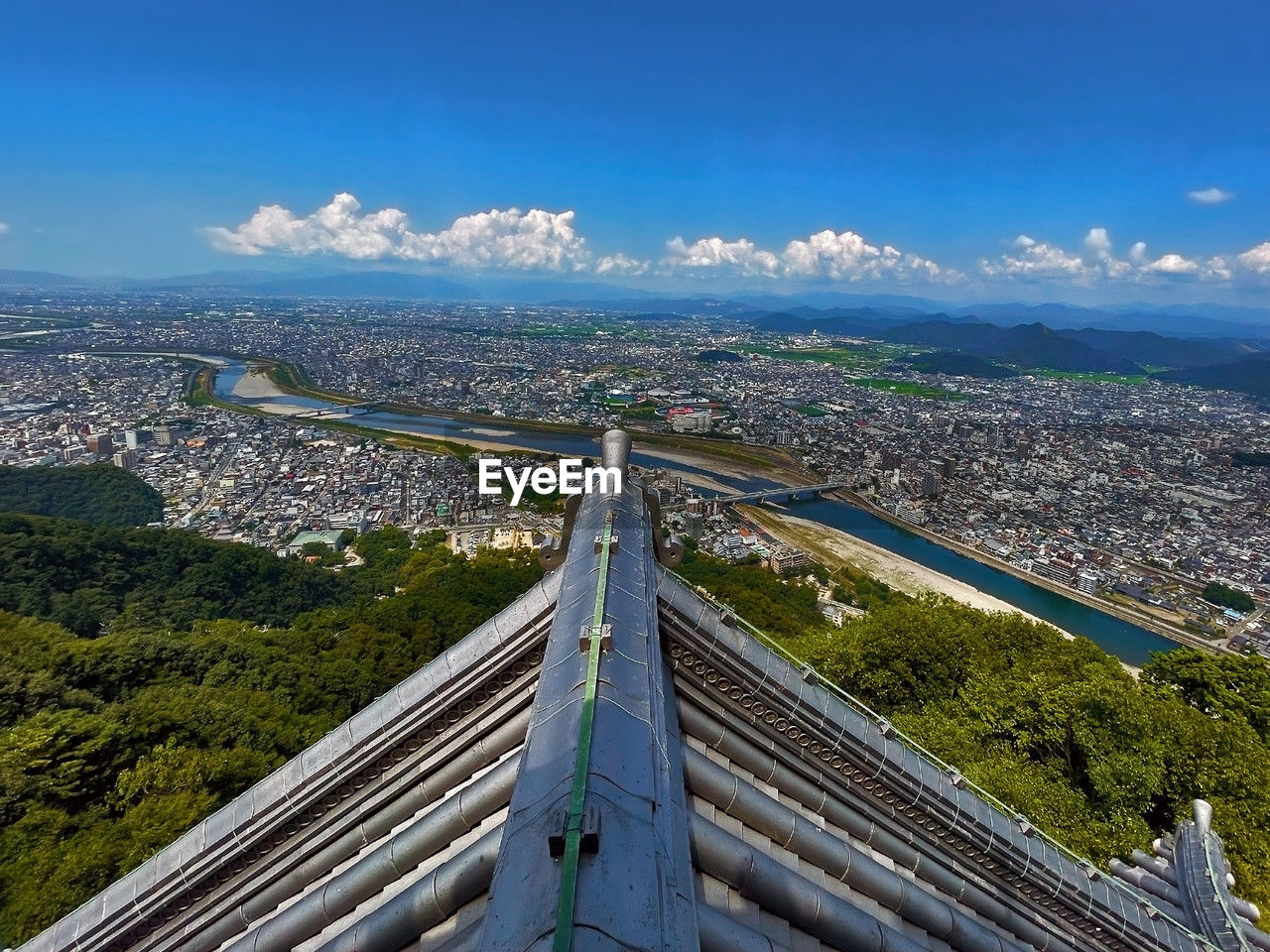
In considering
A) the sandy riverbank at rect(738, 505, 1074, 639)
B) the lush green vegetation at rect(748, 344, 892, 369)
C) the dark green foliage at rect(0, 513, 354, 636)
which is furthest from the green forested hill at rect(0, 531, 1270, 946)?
the lush green vegetation at rect(748, 344, 892, 369)

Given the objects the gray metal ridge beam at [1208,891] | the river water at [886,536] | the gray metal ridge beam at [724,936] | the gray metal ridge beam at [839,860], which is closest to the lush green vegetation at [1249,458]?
the river water at [886,536]

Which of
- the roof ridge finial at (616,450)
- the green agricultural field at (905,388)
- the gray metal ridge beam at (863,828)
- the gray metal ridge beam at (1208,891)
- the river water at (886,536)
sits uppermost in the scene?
the roof ridge finial at (616,450)

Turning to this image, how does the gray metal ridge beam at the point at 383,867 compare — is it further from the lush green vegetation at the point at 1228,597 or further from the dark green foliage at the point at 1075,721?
the lush green vegetation at the point at 1228,597

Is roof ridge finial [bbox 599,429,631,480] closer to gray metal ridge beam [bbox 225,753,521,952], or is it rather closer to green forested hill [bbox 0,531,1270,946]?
gray metal ridge beam [bbox 225,753,521,952]

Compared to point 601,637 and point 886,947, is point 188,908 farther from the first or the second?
point 886,947

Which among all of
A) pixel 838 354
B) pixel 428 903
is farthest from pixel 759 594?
pixel 838 354

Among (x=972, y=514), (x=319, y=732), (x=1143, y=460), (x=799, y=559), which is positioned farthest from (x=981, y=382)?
(x=319, y=732)
